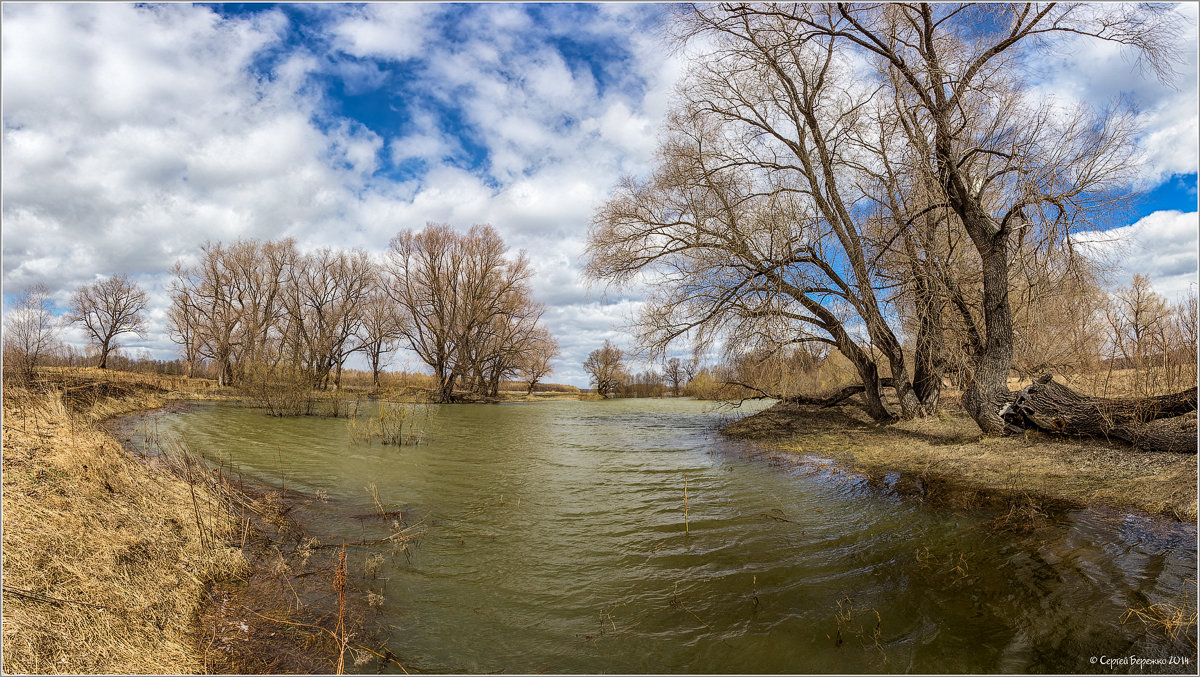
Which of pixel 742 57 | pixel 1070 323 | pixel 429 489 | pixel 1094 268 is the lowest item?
pixel 429 489

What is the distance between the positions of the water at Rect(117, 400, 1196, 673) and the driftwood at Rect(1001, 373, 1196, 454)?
10.7 feet

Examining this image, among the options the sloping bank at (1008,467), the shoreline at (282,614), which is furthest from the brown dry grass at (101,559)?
the sloping bank at (1008,467)

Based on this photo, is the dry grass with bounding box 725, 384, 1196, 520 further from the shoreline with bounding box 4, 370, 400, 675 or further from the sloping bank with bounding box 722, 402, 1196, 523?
the shoreline with bounding box 4, 370, 400, 675

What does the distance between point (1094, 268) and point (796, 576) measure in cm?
1073

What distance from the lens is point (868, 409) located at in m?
14.9

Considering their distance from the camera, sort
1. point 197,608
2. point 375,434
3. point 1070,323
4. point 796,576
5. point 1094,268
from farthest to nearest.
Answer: point 375,434 < point 1070,323 < point 1094,268 < point 796,576 < point 197,608

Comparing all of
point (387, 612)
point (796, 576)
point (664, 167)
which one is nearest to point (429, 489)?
point (387, 612)

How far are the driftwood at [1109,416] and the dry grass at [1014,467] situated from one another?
0.25 metres

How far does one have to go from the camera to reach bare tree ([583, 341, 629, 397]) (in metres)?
53.6

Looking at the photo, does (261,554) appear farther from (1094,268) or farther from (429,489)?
(1094,268)

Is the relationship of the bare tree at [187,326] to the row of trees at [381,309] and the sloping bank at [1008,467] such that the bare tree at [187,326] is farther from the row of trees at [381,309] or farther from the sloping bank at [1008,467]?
the sloping bank at [1008,467]

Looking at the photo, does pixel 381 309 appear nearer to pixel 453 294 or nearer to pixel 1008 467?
pixel 453 294

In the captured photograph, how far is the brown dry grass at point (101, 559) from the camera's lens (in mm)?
3074

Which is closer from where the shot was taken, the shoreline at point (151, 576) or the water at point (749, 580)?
the shoreline at point (151, 576)
